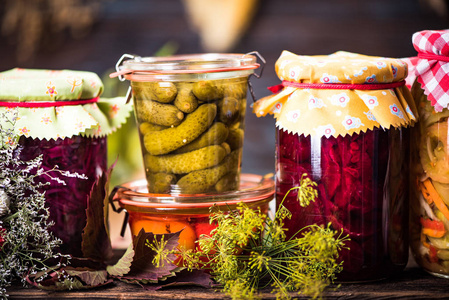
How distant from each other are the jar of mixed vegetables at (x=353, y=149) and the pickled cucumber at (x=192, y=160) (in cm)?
10

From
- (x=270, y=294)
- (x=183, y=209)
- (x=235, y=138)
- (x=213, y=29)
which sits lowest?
(x=270, y=294)

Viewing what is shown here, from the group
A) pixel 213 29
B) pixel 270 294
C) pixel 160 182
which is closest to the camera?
pixel 270 294

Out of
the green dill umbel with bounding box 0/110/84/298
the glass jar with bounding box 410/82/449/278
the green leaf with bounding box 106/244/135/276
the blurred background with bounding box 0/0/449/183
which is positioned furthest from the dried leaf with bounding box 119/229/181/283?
the blurred background with bounding box 0/0/449/183

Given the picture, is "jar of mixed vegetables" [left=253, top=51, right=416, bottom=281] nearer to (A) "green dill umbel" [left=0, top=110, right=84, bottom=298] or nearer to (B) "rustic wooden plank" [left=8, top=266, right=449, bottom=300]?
(B) "rustic wooden plank" [left=8, top=266, right=449, bottom=300]

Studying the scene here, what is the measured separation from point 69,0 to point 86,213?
153 cm

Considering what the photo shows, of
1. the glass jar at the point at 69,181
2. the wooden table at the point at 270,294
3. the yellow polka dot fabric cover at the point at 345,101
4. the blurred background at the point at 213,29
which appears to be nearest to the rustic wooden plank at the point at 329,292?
the wooden table at the point at 270,294

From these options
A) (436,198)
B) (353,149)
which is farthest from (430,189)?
(353,149)

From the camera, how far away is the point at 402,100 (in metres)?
0.67

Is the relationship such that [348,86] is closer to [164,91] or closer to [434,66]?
[434,66]

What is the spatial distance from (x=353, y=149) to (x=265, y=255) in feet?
0.60

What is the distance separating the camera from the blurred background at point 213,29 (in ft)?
6.27

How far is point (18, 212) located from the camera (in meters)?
0.68

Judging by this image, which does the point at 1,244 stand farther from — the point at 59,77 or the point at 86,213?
the point at 59,77

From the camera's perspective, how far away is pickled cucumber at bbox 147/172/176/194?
2.39ft
